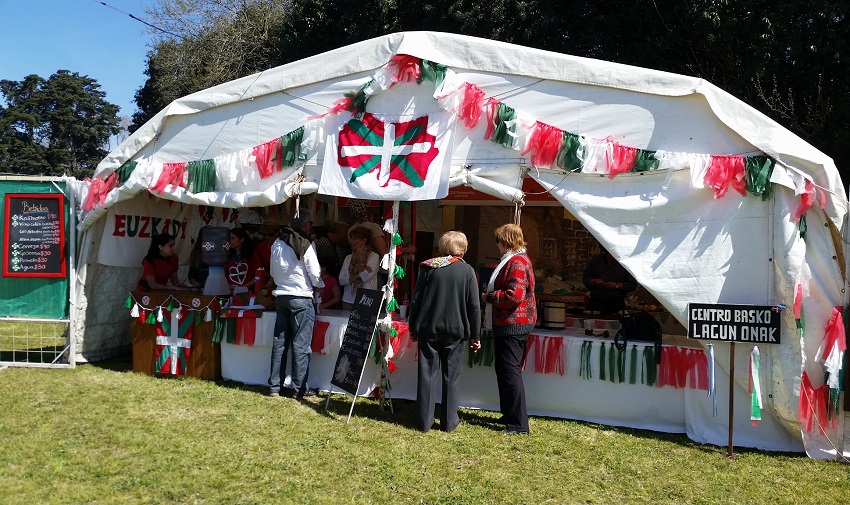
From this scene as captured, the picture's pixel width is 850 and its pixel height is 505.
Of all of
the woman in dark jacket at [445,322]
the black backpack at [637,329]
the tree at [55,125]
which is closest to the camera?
the woman in dark jacket at [445,322]

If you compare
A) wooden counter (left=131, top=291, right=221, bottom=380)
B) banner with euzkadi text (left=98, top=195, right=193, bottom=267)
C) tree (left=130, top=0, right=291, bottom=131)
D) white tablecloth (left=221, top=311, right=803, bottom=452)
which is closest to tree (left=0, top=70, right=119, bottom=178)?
tree (left=130, top=0, right=291, bottom=131)

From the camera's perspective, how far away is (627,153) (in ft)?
17.1

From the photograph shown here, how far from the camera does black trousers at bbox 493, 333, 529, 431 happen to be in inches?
204

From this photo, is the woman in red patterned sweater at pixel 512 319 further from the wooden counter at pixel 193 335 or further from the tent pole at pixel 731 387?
the wooden counter at pixel 193 335

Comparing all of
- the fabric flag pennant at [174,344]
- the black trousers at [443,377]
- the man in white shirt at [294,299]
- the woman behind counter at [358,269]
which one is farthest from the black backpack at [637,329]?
the fabric flag pennant at [174,344]

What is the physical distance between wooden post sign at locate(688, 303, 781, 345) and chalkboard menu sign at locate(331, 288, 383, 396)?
249 cm

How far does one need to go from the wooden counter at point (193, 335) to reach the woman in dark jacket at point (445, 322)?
247 centimetres

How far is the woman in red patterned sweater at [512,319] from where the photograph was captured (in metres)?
5.15

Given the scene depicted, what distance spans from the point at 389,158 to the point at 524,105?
1232 millimetres

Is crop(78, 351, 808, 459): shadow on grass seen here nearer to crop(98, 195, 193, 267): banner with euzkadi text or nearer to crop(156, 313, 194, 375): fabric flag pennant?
crop(156, 313, 194, 375): fabric flag pennant

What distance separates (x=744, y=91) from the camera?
12.9 m

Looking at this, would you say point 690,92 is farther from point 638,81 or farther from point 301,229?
point 301,229

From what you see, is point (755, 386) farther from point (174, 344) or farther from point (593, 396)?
point (174, 344)

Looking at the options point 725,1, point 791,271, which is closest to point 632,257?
point 791,271
